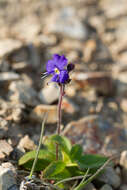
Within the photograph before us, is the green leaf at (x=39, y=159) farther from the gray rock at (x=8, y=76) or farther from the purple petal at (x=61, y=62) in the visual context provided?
the gray rock at (x=8, y=76)

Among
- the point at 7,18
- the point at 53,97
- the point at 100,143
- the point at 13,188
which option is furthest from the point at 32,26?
the point at 13,188

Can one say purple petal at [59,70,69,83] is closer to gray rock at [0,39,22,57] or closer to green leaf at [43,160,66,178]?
green leaf at [43,160,66,178]

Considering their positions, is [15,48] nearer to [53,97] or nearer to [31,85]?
[31,85]

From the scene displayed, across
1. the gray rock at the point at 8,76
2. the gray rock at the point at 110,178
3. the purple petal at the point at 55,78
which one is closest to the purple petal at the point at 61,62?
the purple petal at the point at 55,78

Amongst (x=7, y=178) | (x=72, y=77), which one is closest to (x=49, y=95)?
(x=72, y=77)

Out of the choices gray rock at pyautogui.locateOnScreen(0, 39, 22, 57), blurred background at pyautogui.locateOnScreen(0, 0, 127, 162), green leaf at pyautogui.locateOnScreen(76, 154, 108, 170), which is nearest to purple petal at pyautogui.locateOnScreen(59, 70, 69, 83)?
blurred background at pyautogui.locateOnScreen(0, 0, 127, 162)
